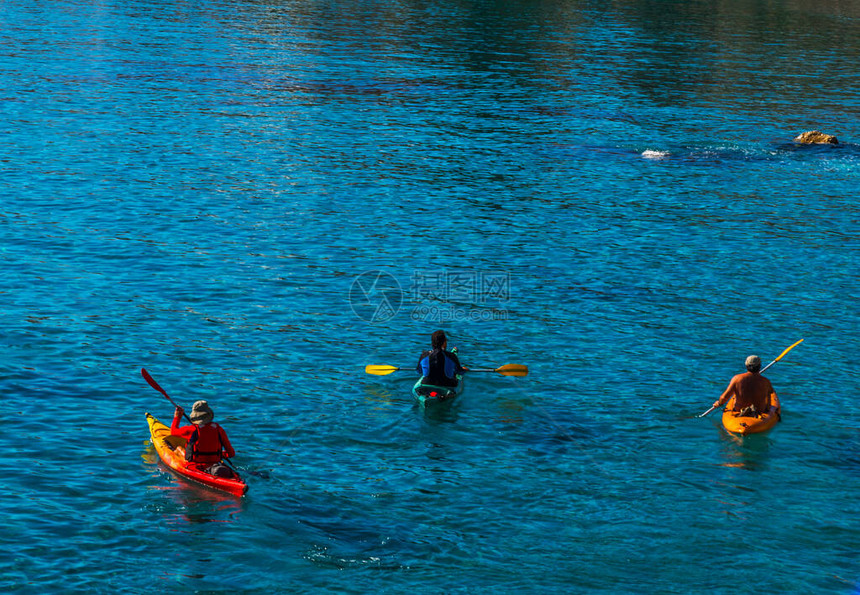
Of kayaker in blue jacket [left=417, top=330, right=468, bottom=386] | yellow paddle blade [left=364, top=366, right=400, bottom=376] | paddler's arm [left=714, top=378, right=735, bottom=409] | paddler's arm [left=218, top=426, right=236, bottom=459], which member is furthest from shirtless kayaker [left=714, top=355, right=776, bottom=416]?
paddler's arm [left=218, top=426, right=236, bottom=459]

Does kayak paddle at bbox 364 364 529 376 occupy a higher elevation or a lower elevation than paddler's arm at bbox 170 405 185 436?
higher

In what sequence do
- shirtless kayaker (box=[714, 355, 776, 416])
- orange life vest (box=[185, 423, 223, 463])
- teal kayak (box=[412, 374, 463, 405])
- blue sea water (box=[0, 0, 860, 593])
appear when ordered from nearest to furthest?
blue sea water (box=[0, 0, 860, 593])
orange life vest (box=[185, 423, 223, 463])
shirtless kayaker (box=[714, 355, 776, 416])
teal kayak (box=[412, 374, 463, 405])

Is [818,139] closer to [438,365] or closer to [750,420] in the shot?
[750,420]

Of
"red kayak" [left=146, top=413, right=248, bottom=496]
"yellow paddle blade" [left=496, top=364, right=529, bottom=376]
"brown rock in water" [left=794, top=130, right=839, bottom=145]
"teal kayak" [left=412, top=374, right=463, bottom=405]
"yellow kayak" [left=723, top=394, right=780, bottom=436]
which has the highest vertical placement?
"brown rock in water" [left=794, top=130, right=839, bottom=145]

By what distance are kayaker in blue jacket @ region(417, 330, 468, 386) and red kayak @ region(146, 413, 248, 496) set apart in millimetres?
6739

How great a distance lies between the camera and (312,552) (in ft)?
68.6

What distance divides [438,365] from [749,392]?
8165 millimetres

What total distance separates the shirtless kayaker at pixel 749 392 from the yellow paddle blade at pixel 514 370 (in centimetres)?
539

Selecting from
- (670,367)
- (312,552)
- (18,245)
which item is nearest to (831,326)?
(670,367)

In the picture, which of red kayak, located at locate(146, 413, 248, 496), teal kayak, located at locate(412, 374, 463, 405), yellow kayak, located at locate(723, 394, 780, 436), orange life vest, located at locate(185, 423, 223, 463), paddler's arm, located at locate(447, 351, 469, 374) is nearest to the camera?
red kayak, located at locate(146, 413, 248, 496)

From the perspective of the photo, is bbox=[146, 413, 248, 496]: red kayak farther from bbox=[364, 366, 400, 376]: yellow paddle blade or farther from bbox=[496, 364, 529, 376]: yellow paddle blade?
bbox=[496, 364, 529, 376]: yellow paddle blade

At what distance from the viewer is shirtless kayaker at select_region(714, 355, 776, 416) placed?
26906 millimetres

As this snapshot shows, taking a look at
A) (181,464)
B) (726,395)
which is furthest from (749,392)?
(181,464)

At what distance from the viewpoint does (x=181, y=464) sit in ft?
77.4
